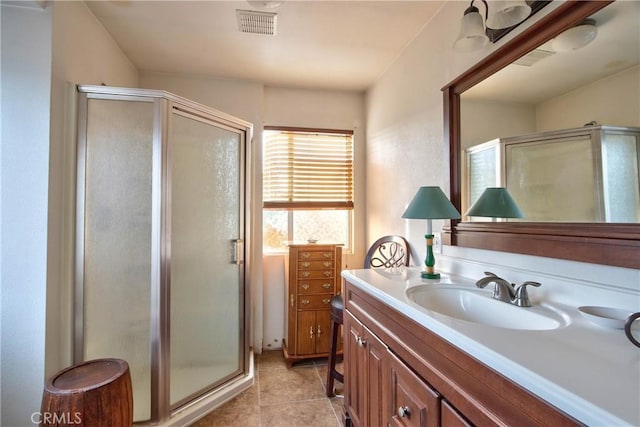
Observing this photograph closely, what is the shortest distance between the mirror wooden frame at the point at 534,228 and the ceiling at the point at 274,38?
0.65 m

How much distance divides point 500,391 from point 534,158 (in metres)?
0.93

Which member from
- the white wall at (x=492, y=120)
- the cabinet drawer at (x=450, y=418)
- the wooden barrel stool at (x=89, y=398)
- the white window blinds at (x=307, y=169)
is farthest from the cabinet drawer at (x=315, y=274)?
the cabinet drawer at (x=450, y=418)

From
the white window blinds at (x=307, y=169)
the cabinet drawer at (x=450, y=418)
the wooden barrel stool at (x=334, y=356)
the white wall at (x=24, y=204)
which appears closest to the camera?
the cabinet drawer at (x=450, y=418)

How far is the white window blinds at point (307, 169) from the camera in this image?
9.12 ft

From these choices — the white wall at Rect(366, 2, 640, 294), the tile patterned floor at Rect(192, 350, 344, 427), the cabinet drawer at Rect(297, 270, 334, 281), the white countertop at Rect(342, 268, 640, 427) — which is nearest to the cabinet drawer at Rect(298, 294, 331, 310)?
the cabinet drawer at Rect(297, 270, 334, 281)

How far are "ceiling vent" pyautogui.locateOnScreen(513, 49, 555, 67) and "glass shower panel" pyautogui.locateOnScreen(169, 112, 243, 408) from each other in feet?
5.92

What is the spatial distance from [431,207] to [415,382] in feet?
2.61

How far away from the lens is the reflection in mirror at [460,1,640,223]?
34.4 inches

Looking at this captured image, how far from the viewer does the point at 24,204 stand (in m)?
1.39

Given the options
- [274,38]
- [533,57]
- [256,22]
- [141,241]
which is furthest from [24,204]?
[533,57]

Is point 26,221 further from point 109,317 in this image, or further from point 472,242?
point 472,242

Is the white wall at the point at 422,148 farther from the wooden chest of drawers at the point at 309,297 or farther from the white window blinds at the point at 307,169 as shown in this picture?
the wooden chest of drawers at the point at 309,297

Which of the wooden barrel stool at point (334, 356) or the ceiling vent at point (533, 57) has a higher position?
the ceiling vent at point (533, 57)

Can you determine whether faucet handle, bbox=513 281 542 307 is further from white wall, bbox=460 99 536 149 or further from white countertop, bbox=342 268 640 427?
white wall, bbox=460 99 536 149
